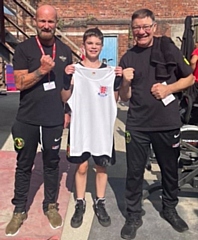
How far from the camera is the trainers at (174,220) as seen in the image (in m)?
3.17

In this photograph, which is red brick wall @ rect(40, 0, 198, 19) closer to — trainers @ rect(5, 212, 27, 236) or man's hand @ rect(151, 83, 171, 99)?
man's hand @ rect(151, 83, 171, 99)

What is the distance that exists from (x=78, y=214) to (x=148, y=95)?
130 centimetres

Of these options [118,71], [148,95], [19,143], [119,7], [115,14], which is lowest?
[19,143]

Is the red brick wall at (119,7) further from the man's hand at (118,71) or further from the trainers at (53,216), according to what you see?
the trainers at (53,216)

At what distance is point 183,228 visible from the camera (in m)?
3.16

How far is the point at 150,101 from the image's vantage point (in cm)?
291

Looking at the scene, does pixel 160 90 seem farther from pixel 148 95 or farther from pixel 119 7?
pixel 119 7

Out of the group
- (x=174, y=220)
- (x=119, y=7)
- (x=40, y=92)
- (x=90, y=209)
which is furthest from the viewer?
(x=119, y=7)

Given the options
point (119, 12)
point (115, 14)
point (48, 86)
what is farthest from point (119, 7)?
point (48, 86)

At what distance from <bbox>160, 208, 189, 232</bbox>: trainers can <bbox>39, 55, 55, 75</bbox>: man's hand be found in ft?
5.45

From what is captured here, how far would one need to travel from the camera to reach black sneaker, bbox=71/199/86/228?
3.26m

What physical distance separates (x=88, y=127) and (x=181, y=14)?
12015 millimetres

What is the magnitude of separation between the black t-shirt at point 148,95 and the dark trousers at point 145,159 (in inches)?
3.3

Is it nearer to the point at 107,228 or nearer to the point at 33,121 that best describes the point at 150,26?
the point at 33,121
